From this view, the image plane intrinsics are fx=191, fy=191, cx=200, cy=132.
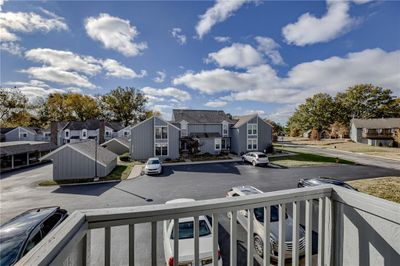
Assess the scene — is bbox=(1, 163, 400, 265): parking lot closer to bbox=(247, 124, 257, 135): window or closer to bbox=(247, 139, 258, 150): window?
bbox=(247, 139, 258, 150): window

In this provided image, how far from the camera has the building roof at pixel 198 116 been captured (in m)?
25.3

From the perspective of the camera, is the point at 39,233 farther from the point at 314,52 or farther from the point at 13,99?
the point at 13,99

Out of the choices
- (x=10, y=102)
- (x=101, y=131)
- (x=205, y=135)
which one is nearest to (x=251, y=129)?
(x=205, y=135)

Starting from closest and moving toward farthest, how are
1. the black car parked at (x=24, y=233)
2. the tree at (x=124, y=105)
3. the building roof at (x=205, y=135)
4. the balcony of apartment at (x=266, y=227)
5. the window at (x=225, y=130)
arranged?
the balcony of apartment at (x=266, y=227), the black car parked at (x=24, y=233), the building roof at (x=205, y=135), the window at (x=225, y=130), the tree at (x=124, y=105)

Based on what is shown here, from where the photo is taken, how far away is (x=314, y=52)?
12742 mm

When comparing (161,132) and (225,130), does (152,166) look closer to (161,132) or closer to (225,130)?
(161,132)

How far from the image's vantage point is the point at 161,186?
12.2m

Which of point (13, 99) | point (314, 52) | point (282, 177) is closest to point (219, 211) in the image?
point (282, 177)

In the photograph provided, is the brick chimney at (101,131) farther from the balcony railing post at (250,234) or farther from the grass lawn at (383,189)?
the balcony railing post at (250,234)

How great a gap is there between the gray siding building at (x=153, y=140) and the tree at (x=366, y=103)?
3955 centimetres

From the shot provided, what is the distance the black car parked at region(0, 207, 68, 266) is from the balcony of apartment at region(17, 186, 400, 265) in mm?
4585

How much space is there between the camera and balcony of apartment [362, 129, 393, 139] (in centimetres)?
3274

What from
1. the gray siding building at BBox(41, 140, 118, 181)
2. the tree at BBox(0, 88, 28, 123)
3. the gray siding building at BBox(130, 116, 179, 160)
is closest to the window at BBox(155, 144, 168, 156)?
the gray siding building at BBox(130, 116, 179, 160)

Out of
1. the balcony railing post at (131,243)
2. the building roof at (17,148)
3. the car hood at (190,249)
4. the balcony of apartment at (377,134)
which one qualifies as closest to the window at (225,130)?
the building roof at (17,148)
